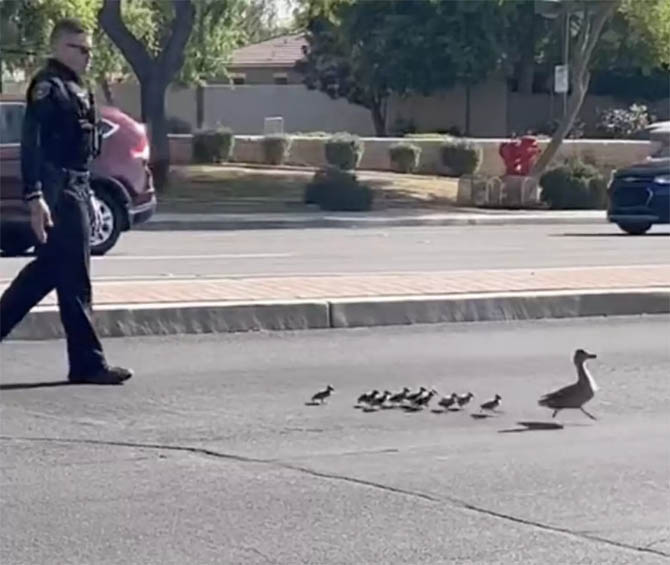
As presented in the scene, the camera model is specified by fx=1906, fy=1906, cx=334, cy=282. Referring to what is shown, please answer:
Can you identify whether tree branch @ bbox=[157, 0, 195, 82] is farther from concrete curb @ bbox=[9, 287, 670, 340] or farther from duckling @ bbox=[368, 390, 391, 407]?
duckling @ bbox=[368, 390, 391, 407]

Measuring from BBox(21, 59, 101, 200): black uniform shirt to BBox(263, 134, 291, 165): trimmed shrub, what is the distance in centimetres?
3602

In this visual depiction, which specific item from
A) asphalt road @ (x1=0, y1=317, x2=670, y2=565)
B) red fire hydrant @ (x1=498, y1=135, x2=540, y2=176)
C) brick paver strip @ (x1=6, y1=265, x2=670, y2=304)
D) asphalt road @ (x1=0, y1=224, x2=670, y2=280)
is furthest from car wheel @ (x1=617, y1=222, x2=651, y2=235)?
asphalt road @ (x1=0, y1=317, x2=670, y2=565)

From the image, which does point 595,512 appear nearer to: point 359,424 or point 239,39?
point 359,424

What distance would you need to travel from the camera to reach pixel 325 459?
338 inches

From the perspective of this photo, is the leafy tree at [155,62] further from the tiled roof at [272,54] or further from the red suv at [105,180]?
the tiled roof at [272,54]

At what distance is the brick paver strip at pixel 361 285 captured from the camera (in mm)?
13000

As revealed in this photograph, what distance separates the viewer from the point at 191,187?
37.8 meters

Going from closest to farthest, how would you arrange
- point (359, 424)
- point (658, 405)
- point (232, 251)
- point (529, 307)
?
point (359, 424) < point (658, 405) < point (529, 307) < point (232, 251)

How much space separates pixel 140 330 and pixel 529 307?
290cm

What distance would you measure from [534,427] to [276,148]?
37.1 m

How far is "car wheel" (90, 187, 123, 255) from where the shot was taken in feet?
64.1

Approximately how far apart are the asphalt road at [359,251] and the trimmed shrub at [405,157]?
15.5m

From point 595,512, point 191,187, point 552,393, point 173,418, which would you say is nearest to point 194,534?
point 595,512

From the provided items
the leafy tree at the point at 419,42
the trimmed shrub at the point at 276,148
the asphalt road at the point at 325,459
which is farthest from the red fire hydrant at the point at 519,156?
the asphalt road at the point at 325,459
